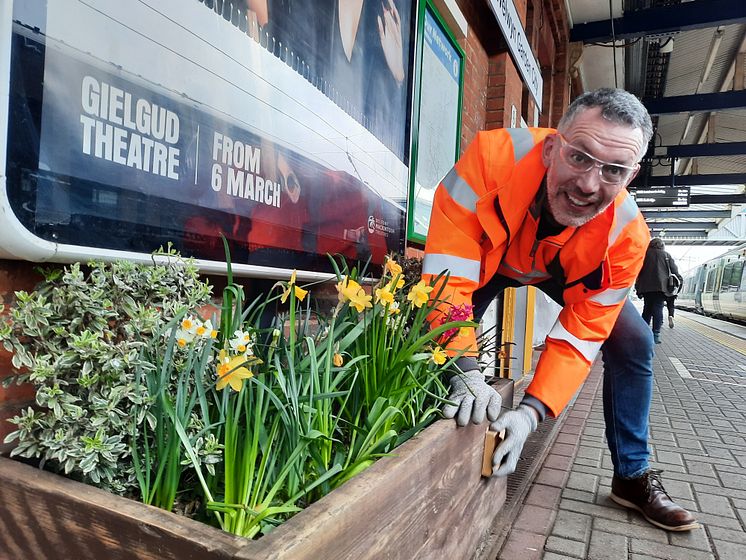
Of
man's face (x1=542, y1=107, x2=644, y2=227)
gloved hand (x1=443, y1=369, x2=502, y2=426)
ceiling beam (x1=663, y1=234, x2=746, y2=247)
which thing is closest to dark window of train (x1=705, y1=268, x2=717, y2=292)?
ceiling beam (x1=663, y1=234, x2=746, y2=247)

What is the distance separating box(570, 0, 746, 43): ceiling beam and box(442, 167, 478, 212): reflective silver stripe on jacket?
300 inches

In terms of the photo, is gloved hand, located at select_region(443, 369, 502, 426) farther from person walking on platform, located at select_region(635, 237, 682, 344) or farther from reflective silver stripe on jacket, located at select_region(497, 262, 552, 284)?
person walking on platform, located at select_region(635, 237, 682, 344)

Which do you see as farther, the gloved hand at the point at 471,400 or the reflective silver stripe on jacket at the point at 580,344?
the reflective silver stripe on jacket at the point at 580,344

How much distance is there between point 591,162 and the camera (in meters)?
1.82

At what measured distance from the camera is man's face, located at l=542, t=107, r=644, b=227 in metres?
1.80

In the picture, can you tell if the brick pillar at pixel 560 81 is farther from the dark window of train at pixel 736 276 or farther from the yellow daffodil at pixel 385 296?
the dark window of train at pixel 736 276

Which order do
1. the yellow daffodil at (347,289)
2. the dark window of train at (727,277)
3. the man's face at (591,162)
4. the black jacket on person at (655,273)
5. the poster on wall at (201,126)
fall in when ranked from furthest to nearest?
the dark window of train at (727,277), the black jacket on person at (655,273), the man's face at (591,162), the yellow daffodil at (347,289), the poster on wall at (201,126)

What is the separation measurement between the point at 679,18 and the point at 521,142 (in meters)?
7.79

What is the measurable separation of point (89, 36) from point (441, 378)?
4.63ft

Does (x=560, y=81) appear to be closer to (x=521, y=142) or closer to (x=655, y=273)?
(x=655, y=273)

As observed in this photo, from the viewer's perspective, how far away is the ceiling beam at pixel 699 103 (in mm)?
11617

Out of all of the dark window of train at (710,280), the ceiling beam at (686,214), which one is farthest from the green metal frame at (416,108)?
the dark window of train at (710,280)

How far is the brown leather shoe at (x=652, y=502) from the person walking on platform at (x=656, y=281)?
25.1 feet

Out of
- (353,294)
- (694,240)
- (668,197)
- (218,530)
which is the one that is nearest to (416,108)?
(353,294)
